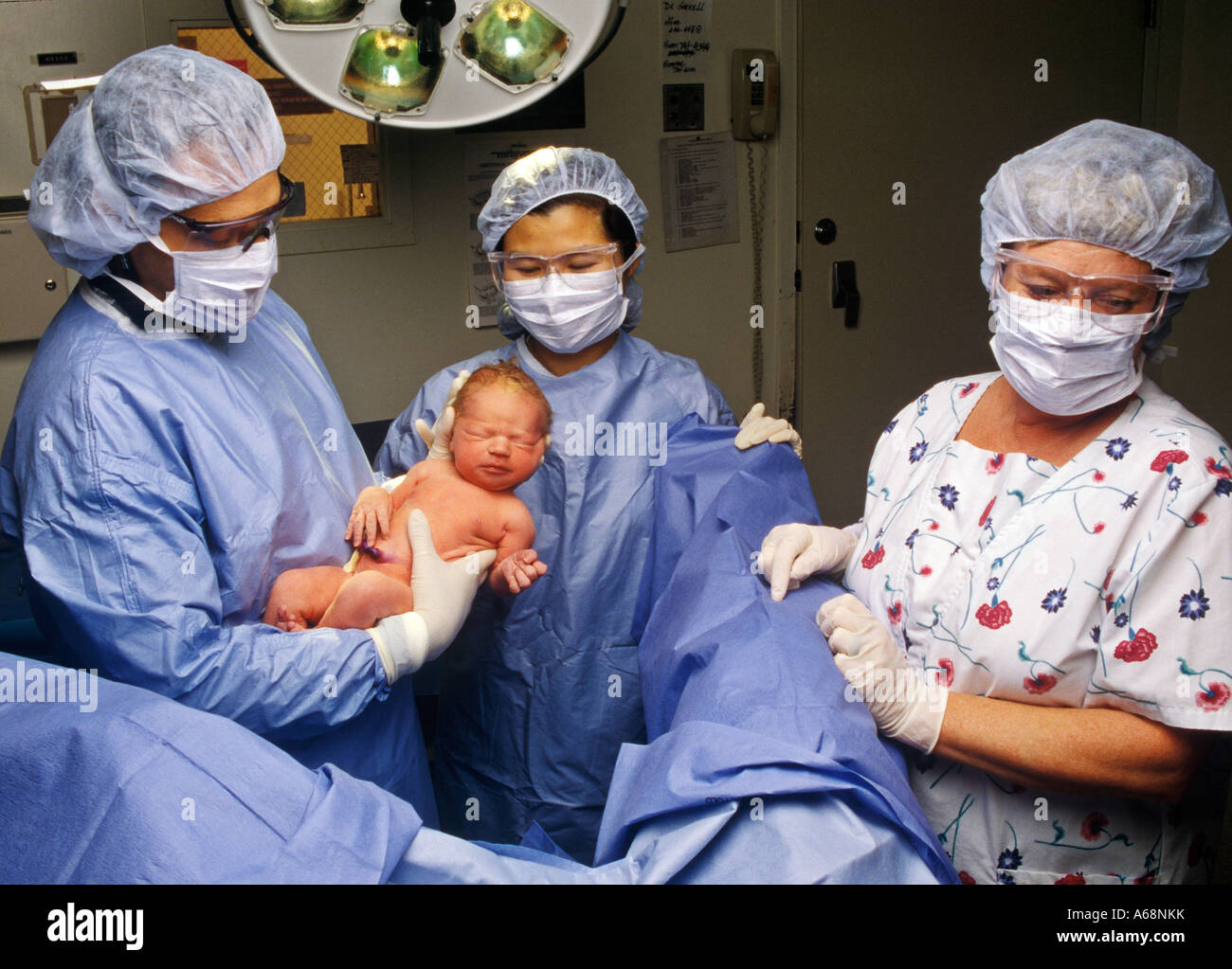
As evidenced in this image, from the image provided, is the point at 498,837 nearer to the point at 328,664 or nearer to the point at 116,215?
the point at 328,664

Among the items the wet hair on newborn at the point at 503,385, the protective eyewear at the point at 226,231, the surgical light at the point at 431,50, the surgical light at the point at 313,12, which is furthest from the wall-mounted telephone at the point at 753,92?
the protective eyewear at the point at 226,231

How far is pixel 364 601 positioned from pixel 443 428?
1.28ft

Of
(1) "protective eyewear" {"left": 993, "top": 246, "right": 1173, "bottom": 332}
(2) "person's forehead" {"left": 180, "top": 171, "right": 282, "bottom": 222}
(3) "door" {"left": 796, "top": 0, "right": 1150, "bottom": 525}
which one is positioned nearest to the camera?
(1) "protective eyewear" {"left": 993, "top": 246, "right": 1173, "bottom": 332}

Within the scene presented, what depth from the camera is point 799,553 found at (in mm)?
1391

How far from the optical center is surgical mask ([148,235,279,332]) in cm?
126

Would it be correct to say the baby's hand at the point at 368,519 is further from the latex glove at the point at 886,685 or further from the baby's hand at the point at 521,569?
the latex glove at the point at 886,685

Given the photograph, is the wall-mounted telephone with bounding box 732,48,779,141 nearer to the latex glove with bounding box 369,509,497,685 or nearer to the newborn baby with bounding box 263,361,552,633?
the newborn baby with bounding box 263,361,552,633

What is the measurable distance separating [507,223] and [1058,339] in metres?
0.89

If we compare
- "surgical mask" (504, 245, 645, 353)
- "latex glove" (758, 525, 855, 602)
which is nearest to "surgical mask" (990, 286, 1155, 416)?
"latex glove" (758, 525, 855, 602)

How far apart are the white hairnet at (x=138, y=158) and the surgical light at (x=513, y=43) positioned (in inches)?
23.2

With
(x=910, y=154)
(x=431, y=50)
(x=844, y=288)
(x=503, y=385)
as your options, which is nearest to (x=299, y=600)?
(x=503, y=385)

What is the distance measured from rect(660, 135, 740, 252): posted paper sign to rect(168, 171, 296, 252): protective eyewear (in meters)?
1.79

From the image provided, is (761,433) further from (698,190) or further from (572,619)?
(698,190)
